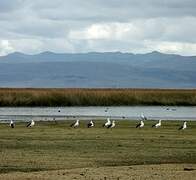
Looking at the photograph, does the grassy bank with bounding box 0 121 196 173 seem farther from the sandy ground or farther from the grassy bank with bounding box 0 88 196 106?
the grassy bank with bounding box 0 88 196 106

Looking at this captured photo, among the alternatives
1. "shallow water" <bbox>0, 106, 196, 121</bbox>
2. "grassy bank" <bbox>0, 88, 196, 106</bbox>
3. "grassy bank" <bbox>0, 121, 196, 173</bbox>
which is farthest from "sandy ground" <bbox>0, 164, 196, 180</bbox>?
"grassy bank" <bbox>0, 88, 196, 106</bbox>

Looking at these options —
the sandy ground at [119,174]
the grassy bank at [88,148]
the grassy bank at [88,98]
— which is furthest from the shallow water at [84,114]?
the sandy ground at [119,174]

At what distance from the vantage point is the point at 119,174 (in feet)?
62.9

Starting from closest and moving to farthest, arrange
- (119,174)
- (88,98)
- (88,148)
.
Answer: (119,174), (88,148), (88,98)

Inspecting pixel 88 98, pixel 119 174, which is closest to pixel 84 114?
pixel 88 98

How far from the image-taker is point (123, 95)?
7331 cm

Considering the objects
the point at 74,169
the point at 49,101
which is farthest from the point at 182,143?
the point at 49,101

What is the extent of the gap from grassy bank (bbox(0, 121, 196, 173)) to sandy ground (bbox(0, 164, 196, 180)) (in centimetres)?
114

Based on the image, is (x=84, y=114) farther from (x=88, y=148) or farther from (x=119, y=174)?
(x=119, y=174)

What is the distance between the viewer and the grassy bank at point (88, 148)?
2188cm

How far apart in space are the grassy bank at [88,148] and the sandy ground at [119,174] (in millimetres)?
1136

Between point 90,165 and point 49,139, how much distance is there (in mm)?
8732

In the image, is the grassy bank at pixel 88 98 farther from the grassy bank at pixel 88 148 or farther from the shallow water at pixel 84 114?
the grassy bank at pixel 88 148

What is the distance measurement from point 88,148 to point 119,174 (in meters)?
6.86
